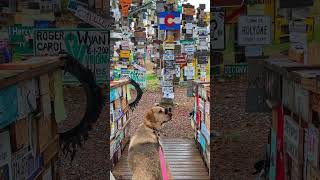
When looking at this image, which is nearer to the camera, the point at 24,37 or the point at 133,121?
the point at 24,37

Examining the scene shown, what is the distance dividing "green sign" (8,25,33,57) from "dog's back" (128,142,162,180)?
1571mm

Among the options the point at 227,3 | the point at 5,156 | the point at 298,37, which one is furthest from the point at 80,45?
the point at 5,156

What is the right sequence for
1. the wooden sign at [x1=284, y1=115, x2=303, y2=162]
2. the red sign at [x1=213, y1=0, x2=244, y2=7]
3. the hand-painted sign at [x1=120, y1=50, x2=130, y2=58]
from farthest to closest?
the hand-painted sign at [x1=120, y1=50, x2=130, y2=58] → the red sign at [x1=213, y1=0, x2=244, y2=7] → the wooden sign at [x1=284, y1=115, x2=303, y2=162]

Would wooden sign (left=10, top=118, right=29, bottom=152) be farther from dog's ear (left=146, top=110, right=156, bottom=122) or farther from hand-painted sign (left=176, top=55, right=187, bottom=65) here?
hand-painted sign (left=176, top=55, right=187, bottom=65)

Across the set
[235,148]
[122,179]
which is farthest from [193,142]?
[235,148]

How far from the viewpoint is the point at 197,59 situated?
13492mm

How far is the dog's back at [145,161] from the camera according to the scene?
205 inches

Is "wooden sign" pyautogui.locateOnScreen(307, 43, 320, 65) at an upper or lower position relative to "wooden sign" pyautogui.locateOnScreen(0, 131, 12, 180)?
upper

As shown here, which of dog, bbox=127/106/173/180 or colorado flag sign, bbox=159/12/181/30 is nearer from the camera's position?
dog, bbox=127/106/173/180

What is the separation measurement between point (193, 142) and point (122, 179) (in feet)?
7.29

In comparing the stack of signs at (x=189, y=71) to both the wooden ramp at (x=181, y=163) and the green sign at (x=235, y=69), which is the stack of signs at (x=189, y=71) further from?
the green sign at (x=235, y=69)

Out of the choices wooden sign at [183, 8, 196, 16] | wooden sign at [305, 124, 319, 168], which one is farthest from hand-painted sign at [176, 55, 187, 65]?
wooden sign at [305, 124, 319, 168]

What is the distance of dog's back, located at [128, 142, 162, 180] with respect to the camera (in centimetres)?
520

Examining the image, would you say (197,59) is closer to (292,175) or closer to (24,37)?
(24,37)
